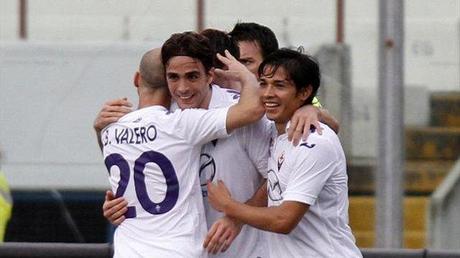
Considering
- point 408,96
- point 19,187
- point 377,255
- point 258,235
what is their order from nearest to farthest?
point 258,235 < point 377,255 < point 408,96 < point 19,187

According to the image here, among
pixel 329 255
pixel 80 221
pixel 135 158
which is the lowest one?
pixel 80 221

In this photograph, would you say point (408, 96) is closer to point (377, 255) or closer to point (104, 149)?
point (377, 255)

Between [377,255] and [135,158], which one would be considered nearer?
[135,158]

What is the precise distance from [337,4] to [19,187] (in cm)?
185

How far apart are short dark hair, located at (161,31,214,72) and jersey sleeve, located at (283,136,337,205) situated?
41 cm

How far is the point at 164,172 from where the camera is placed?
15.1 ft

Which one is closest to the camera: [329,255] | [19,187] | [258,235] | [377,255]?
[329,255]

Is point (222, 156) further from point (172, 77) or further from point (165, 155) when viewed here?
point (172, 77)

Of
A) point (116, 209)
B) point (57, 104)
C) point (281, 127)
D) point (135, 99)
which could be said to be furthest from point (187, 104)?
point (57, 104)

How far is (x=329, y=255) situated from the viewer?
4.53m

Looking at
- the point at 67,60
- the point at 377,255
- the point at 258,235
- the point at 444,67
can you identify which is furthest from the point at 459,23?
the point at 258,235

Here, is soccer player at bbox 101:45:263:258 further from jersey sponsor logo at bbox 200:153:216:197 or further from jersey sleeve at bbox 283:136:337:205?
jersey sleeve at bbox 283:136:337:205

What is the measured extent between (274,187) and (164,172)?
341 millimetres

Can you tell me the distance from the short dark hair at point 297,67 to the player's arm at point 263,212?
0.34m
